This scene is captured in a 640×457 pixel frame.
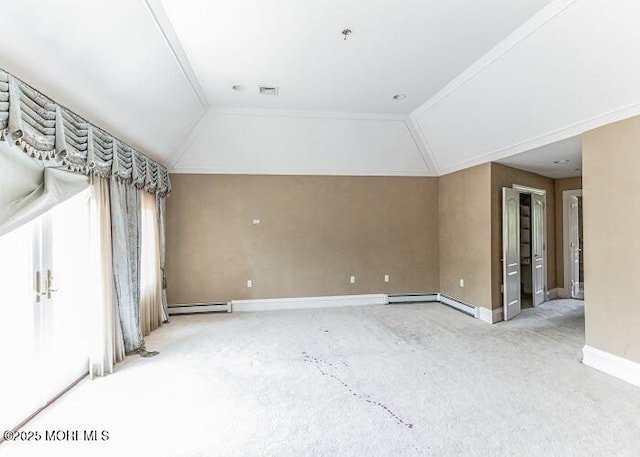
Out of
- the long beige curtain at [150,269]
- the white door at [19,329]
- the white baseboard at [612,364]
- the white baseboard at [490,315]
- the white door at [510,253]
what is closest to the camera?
the white door at [19,329]

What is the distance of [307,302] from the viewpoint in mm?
5367

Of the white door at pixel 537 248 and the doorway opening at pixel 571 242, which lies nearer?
the white door at pixel 537 248

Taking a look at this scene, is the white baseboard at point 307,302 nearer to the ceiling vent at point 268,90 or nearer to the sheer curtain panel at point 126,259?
the sheer curtain panel at point 126,259

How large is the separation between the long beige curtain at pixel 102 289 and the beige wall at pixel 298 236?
73.7 inches

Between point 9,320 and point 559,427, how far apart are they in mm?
3907

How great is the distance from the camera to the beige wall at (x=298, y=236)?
16.6 ft

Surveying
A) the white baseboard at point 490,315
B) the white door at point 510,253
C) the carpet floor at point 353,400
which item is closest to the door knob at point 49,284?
the carpet floor at point 353,400

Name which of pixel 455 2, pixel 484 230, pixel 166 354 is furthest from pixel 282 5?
pixel 484 230

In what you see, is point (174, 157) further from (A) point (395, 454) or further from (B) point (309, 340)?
(A) point (395, 454)

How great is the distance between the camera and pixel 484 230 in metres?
4.61

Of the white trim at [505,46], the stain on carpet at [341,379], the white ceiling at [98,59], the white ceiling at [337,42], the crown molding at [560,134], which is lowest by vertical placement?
the stain on carpet at [341,379]

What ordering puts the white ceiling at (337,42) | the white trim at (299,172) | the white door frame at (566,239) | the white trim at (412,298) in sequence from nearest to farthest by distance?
the white ceiling at (337,42)
the white trim at (299,172)
the white trim at (412,298)
the white door frame at (566,239)

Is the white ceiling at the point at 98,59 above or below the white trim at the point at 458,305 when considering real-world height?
above

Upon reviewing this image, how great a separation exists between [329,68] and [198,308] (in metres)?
4.12
